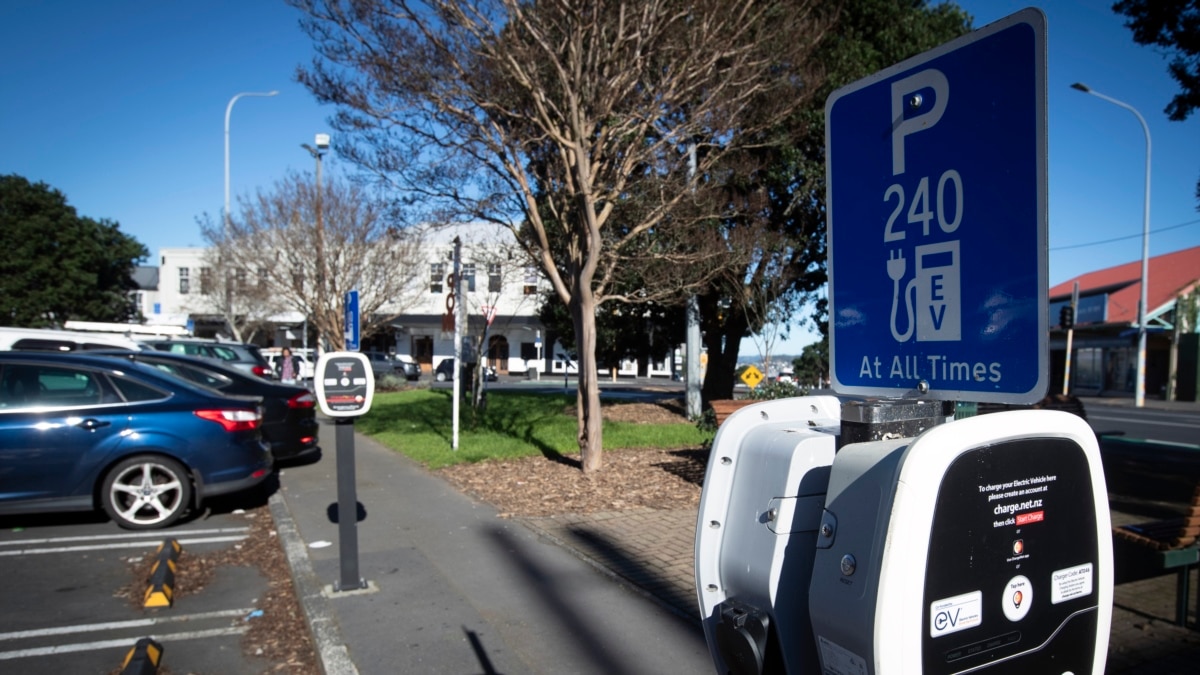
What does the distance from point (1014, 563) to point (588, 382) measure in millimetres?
8590

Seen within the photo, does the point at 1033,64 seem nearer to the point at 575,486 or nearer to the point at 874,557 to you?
the point at 874,557

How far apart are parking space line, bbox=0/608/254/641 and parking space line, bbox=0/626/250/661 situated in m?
0.25

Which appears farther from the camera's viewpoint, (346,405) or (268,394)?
(268,394)

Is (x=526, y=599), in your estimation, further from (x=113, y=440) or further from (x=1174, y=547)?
→ (x=113, y=440)

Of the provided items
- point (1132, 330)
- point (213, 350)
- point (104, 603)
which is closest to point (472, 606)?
point (104, 603)

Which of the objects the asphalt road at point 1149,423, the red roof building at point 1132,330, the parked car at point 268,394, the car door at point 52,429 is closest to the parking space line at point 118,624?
the car door at point 52,429

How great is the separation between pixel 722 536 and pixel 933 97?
1.17 meters

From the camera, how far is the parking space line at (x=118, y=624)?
5148 mm

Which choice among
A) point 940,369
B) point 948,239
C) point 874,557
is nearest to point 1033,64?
point 948,239

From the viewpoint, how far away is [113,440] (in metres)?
7.79

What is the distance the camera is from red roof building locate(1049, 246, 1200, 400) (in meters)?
35.4

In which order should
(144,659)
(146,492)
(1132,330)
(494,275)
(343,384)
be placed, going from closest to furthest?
(144,659)
(343,384)
(146,492)
(494,275)
(1132,330)

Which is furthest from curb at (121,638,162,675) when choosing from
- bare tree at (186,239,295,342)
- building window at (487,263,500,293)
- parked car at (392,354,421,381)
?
parked car at (392,354,421,381)

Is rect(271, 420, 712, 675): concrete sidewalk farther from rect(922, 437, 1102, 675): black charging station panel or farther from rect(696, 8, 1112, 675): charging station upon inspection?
rect(922, 437, 1102, 675): black charging station panel
